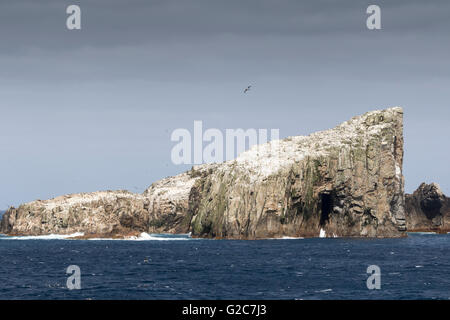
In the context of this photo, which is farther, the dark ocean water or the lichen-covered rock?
the lichen-covered rock

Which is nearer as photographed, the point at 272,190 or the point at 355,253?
the point at 355,253

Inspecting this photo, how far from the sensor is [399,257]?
120 metres

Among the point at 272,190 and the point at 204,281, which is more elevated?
the point at 272,190

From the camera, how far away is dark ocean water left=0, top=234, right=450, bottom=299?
7088 centimetres

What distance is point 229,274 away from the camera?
296ft

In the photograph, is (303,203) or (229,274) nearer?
(229,274)

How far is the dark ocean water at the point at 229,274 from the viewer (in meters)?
70.9

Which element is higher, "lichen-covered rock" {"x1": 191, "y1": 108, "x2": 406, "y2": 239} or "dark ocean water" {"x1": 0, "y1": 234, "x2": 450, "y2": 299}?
"lichen-covered rock" {"x1": 191, "y1": 108, "x2": 406, "y2": 239}

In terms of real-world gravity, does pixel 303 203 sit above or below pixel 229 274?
above

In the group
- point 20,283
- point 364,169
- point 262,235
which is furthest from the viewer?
point 364,169

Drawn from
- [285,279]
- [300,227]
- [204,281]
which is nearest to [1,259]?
[204,281]
